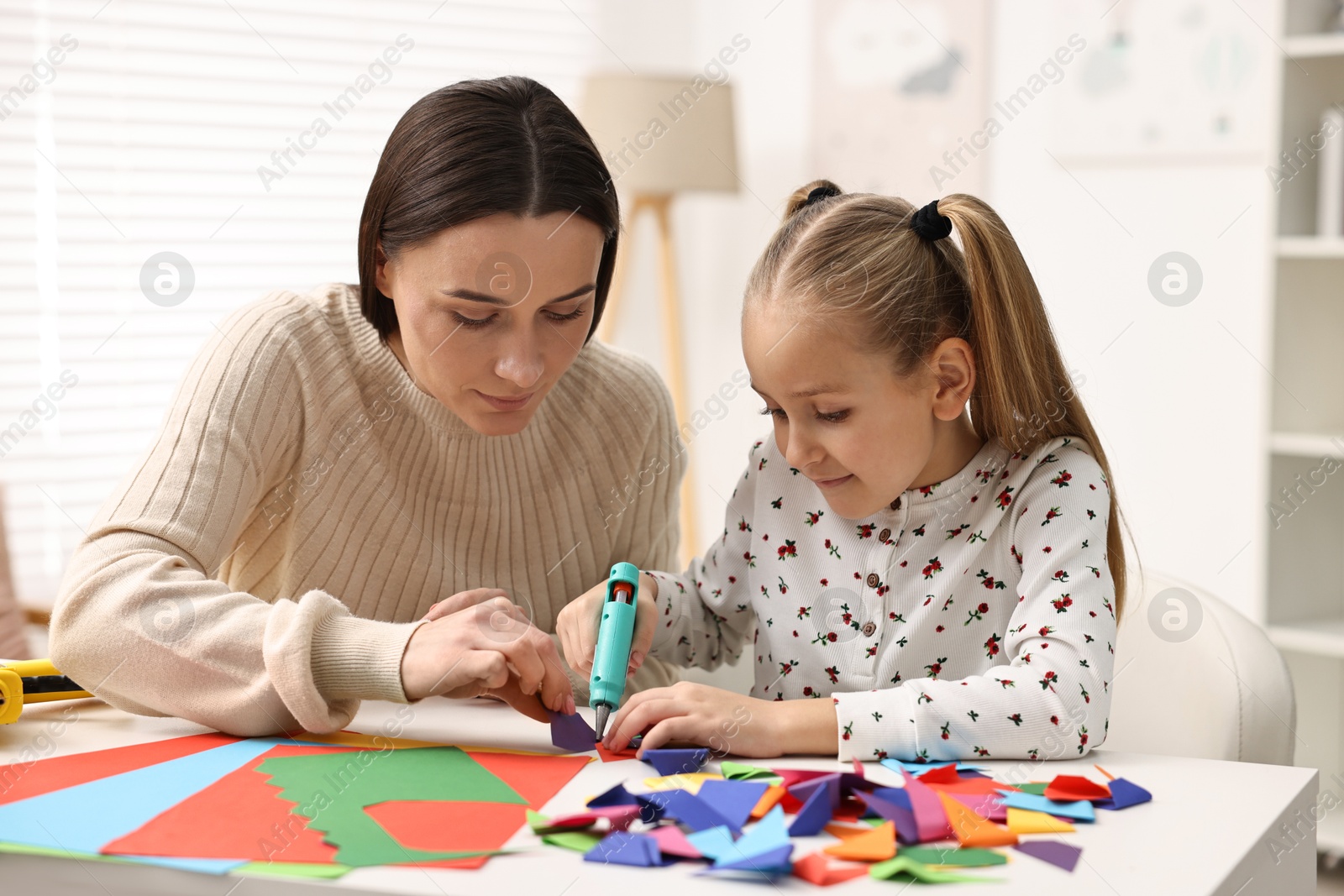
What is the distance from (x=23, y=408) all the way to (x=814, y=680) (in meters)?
2.05

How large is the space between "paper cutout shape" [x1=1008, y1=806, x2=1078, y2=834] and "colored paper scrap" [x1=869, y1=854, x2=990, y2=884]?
0.27 feet

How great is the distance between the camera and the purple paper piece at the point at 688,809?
74 cm

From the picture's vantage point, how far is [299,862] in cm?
69

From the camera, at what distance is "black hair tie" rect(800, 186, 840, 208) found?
1.20 meters

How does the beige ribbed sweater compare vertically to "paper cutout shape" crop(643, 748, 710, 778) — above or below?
above

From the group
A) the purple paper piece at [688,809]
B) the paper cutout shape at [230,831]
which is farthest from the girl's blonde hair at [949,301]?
the paper cutout shape at [230,831]

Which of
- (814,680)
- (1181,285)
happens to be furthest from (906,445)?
(1181,285)

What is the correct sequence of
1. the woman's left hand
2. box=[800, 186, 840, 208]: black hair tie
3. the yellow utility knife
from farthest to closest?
box=[800, 186, 840, 208]: black hair tie, the yellow utility knife, the woman's left hand

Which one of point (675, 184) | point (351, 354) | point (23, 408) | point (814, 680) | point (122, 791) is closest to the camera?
point (122, 791)

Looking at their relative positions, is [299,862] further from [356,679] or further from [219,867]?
[356,679]

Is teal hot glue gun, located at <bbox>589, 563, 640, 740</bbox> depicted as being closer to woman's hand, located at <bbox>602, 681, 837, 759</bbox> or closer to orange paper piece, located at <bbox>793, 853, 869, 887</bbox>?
woman's hand, located at <bbox>602, 681, 837, 759</bbox>

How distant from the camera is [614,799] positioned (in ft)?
2.57

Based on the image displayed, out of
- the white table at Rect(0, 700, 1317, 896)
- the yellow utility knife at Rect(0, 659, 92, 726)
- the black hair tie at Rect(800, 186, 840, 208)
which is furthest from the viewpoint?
the black hair tie at Rect(800, 186, 840, 208)

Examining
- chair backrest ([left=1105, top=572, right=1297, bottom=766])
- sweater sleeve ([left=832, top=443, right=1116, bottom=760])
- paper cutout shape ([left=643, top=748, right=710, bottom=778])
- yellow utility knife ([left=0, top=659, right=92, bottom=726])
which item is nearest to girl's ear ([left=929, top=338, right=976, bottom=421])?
sweater sleeve ([left=832, top=443, right=1116, bottom=760])
